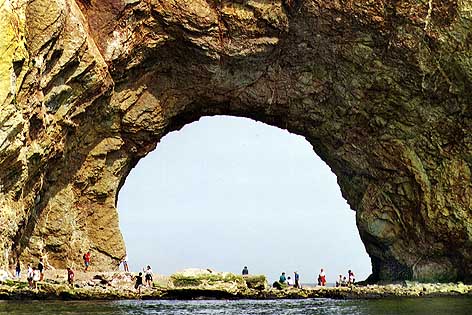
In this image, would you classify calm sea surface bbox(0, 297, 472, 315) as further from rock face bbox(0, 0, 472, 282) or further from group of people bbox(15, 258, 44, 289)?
rock face bbox(0, 0, 472, 282)

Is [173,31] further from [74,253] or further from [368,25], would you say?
[74,253]

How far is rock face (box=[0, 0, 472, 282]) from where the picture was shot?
41656 mm

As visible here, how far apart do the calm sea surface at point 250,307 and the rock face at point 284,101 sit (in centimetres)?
847

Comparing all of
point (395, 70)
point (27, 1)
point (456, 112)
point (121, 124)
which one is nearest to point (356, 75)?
point (395, 70)

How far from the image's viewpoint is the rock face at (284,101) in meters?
41.7

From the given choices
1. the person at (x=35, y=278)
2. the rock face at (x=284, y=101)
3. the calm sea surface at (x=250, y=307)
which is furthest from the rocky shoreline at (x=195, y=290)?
the rock face at (x=284, y=101)

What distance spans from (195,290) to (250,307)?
6.05 m

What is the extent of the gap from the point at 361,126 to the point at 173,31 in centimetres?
1412

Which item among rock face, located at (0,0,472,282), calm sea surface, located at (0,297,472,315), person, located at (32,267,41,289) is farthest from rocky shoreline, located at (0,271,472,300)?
rock face, located at (0,0,472,282)

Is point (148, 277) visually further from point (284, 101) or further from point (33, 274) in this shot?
point (284, 101)

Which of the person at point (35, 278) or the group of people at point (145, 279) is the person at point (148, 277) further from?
the person at point (35, 278)

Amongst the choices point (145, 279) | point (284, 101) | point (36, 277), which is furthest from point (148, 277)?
point (284, 101)

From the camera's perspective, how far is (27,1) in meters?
35.8

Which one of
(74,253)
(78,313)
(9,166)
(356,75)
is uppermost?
(356,75)
